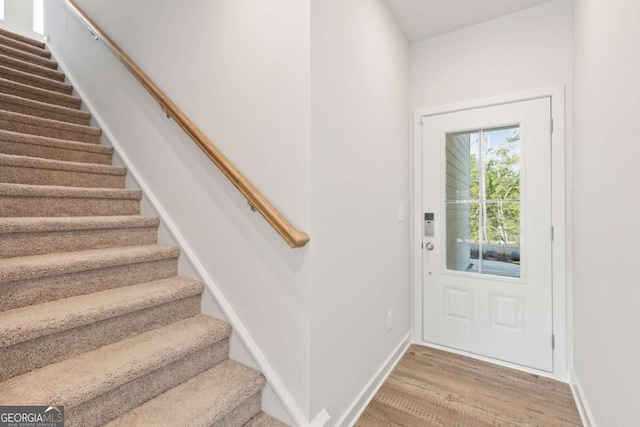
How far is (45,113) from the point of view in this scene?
2480mm

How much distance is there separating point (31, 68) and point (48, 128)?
1.11 metres

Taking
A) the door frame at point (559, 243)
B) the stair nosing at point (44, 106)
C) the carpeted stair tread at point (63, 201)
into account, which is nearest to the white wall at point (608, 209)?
the door frame at point (559, 243)

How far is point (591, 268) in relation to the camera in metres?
1.62

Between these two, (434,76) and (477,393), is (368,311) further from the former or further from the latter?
(434,76)

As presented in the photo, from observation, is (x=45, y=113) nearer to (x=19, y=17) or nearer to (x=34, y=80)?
(x=34, y=80)

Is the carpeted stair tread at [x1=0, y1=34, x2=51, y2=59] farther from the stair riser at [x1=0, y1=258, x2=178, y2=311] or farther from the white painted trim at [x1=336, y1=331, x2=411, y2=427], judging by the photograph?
the white painted trim at [x1=336, y1=331, x2=411, y2=427]

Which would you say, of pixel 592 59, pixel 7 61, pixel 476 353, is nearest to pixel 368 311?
pixel 476 353

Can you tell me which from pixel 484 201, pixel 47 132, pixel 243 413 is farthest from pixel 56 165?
pixel 484 201

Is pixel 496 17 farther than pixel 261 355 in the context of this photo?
Yes

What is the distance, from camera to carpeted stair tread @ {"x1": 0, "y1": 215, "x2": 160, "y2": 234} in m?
1.46

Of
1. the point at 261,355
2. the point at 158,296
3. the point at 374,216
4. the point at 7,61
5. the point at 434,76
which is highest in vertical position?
the point at 7,61

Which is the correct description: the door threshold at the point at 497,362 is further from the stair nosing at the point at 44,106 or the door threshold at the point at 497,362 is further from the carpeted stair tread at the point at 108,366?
the stair nosing at the point at 44,106

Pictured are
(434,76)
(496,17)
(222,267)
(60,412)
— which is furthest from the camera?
(434,76)

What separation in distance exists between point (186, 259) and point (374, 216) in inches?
48.6
